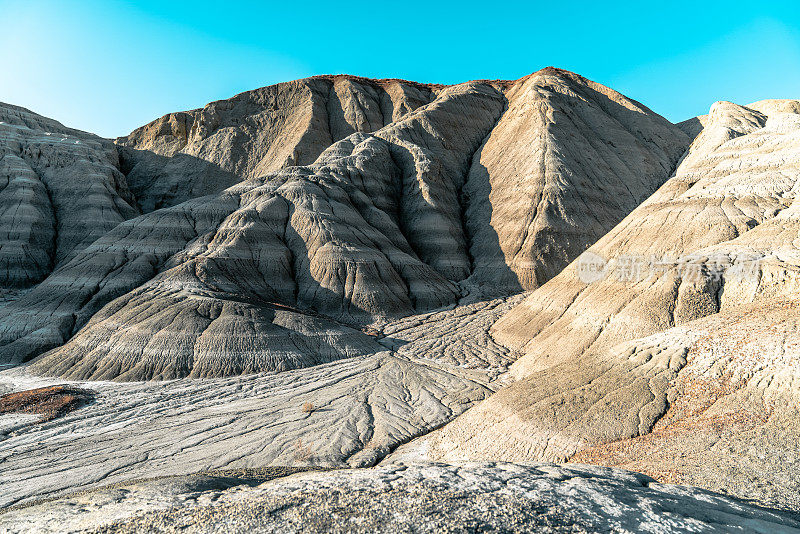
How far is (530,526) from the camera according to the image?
4.02 m

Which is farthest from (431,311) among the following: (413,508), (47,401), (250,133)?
(250,133)

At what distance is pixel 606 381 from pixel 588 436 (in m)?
1.82

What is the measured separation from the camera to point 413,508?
14.2 feet

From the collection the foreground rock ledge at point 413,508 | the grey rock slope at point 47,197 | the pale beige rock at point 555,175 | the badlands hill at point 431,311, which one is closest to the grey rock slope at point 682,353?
the badlands hill at point 431,311

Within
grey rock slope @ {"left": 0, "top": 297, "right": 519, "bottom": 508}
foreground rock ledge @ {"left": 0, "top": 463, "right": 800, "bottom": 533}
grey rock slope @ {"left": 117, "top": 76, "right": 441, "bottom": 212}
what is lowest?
grey rock slope @ {"left": 0, "top": 297, "right": 519, "bottom": 508}

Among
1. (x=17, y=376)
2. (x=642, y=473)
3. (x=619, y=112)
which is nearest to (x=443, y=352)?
(x=642, y=473)

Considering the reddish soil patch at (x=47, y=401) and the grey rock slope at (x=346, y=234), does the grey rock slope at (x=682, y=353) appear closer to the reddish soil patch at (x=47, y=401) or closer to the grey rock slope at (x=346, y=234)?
the grey rock slope at (x=346, y=234)

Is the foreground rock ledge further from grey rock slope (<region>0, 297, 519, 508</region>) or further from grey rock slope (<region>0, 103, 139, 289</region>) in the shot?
grey rock slope (<region>0, 103, 139, 289</region>)

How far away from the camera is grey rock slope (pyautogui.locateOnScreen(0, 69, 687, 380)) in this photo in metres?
19.6

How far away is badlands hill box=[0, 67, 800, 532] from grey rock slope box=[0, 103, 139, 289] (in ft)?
0.81

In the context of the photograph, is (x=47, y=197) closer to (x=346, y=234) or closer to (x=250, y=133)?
(x=250, y=133)

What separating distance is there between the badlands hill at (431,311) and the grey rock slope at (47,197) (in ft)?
0.81

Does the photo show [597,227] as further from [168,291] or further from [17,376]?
[17,376]

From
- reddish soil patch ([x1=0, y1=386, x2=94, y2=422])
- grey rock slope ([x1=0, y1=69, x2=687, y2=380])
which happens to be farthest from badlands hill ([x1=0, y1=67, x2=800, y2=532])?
reddish soil patch ([x1=0, y1=386, x2=94, y2=422])
